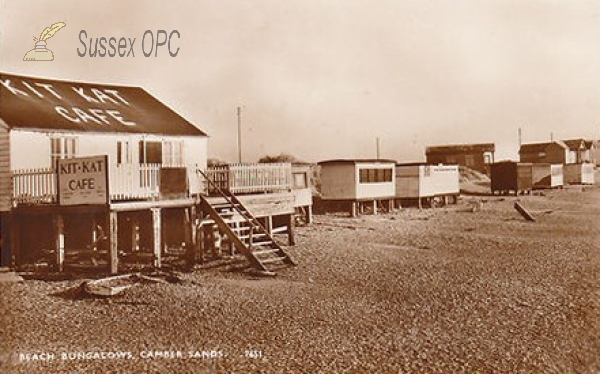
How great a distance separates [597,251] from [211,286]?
15.5m

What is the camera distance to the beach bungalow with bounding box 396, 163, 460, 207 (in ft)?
135

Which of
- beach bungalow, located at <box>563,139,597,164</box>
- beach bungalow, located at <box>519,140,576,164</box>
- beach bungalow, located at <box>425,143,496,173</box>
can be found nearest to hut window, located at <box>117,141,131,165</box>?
beach bungalow, located at <box>425,143,496,173</box>

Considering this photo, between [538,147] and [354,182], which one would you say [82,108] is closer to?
[354,182]

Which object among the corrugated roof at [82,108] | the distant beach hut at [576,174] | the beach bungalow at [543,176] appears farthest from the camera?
the distant beach hut at [576,174]

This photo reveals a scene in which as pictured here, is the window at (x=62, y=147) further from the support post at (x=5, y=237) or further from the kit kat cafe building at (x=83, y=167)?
the support post at (x=5, y=237)

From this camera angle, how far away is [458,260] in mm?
20516

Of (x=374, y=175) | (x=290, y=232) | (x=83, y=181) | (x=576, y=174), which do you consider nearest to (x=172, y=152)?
(x=290, y=232)

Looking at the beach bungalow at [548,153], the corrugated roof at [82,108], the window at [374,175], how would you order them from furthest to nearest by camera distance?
1. the beach bungalow at [548,153]
2. the window at [374,175]
3. the corrugated roof at [82,108]

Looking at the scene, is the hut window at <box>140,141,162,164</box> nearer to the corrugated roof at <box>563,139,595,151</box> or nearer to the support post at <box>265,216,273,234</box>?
the support post at <box>265,216,273,234</box>

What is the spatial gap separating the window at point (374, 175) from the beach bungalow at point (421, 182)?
2.39m

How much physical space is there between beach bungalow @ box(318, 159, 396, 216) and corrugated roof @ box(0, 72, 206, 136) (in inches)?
463

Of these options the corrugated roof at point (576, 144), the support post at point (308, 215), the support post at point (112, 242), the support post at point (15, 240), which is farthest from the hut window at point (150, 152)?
the corrugated roof at point (576, 144)

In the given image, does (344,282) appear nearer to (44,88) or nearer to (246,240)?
(246,240)

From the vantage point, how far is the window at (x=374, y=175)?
119ft
